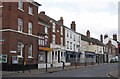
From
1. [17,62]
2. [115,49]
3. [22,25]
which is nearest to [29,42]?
[22,25]

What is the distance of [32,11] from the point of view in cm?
3216

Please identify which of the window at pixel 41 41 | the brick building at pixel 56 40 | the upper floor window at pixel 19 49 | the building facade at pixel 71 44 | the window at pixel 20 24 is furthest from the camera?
the building facade at pixel 71 44

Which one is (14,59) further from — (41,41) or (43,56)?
(43,56)

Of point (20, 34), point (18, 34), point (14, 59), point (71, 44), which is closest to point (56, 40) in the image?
point (71, 44)

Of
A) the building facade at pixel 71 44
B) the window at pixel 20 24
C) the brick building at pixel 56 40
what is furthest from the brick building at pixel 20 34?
the building facade at pixel 71 44

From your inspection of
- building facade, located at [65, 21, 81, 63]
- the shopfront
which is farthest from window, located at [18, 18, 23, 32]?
building facade, located at [65, 21, 81, 63]

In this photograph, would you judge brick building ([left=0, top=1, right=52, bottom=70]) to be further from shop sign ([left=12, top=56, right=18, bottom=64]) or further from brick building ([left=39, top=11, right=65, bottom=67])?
brick building ([left=39, top=11, right=65, bottom=67])

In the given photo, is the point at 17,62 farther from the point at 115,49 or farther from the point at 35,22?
the point at 115,49

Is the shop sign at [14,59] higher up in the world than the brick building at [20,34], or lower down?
lower down

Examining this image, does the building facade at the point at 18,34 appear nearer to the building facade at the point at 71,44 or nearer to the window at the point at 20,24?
the window at the point at 20,24

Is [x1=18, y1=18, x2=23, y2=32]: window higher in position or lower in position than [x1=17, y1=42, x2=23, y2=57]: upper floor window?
higher

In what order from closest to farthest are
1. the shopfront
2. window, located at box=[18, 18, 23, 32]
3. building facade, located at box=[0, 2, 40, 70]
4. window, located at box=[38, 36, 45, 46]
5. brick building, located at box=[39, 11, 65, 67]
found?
building facade, located at box=[0, 2, 40, 70] → window, located at box=[18, 18, 23, 32] → the shopfront → window, located at box=[38, 36, 45, 46] → brick building, located at box=[39, 11, 65, 67]

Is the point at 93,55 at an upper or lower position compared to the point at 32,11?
lower

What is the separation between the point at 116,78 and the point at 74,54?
33161 mm
